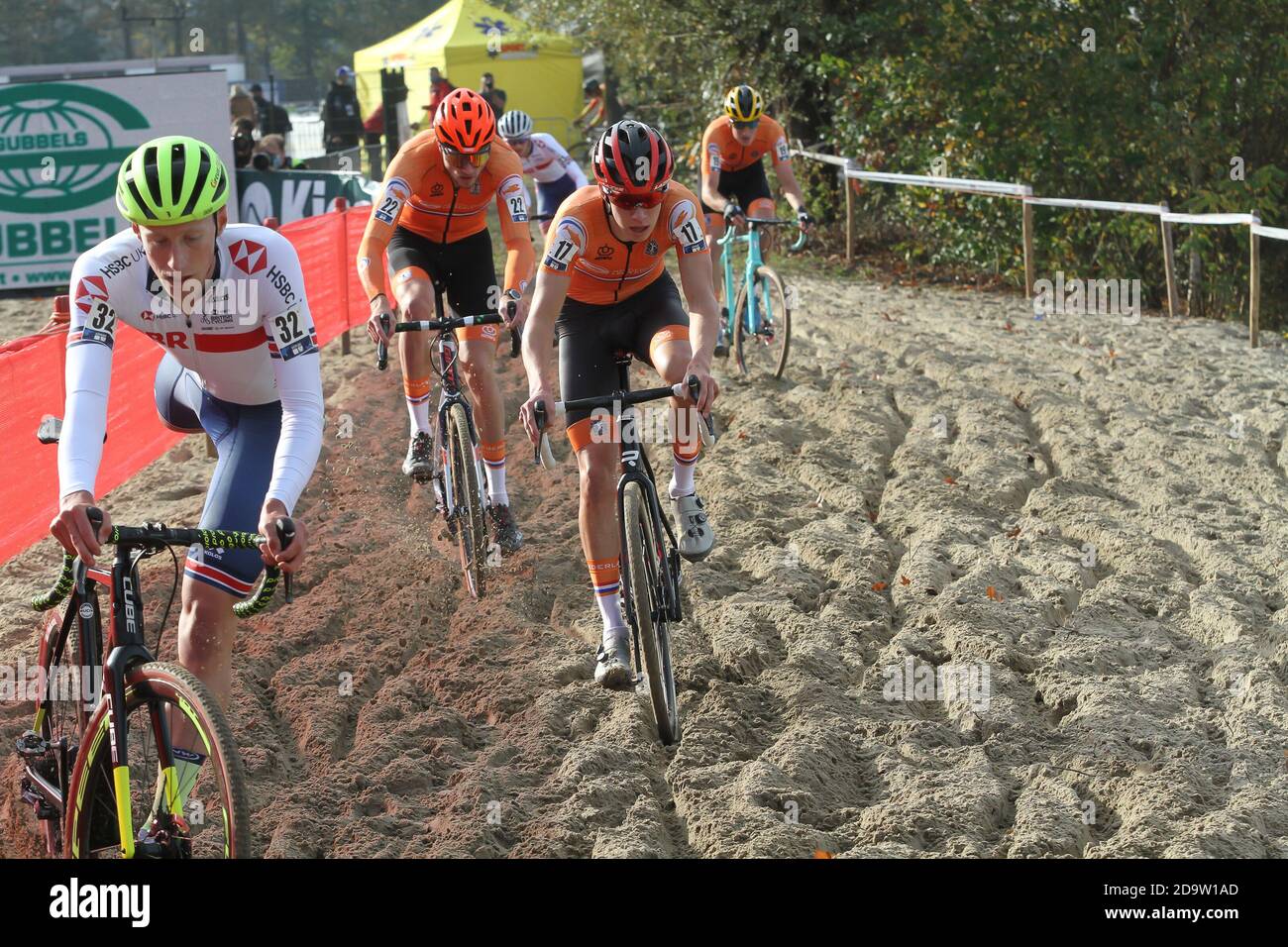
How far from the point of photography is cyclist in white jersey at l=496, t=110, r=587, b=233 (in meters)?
10.3

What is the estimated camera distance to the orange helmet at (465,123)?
687cm

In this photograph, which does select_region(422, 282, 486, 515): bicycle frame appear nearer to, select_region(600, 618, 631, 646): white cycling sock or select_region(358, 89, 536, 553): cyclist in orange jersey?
select_region(358, 89, 536, 553): cyclist in orange jersey

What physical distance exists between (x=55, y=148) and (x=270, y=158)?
2.96 m

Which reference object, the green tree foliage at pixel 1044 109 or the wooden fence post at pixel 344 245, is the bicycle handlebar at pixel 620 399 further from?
the green tree foliage at pixel 1044 109

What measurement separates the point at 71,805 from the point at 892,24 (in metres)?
16.2

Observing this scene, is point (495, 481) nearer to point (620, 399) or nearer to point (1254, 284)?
point (620, 399)

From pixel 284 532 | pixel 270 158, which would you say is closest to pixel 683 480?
pixel 284 532

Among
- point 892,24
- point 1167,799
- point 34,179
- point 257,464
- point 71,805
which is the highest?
point 892,24

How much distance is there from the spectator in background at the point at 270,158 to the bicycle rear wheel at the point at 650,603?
12728mm

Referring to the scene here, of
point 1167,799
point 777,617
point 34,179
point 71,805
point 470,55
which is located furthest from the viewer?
point 470,55

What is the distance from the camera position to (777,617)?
6.54 meters

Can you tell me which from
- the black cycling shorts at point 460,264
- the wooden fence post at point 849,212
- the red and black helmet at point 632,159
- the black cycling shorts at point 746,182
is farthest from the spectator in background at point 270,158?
the red and black helmet at point 632,159
